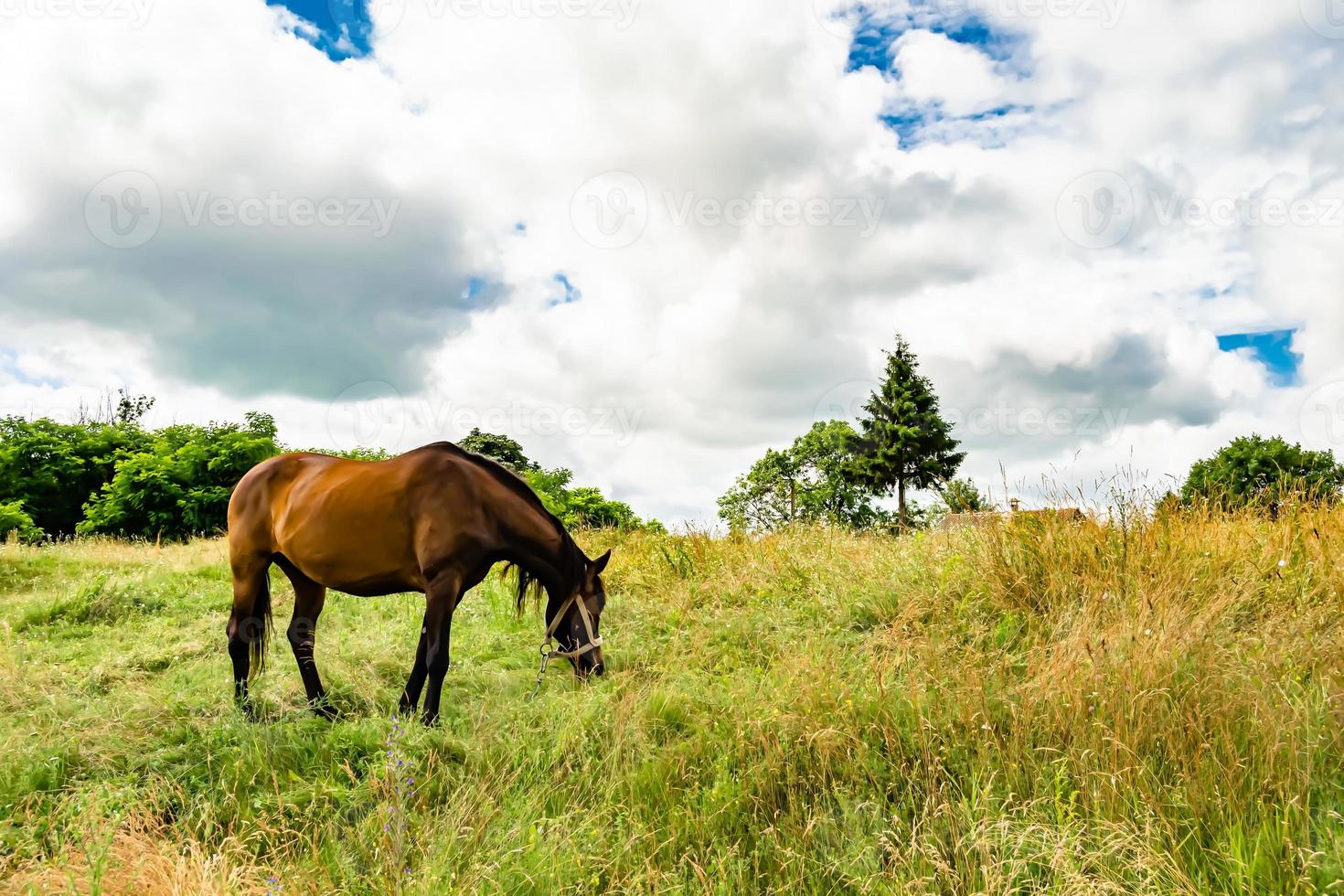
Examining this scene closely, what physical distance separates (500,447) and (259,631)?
3641cm

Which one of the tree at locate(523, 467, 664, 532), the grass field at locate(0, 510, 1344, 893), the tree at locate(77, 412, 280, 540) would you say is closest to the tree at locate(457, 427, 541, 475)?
the tree at locate(523, 467, 664, 532)

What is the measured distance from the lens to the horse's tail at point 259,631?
229 inches

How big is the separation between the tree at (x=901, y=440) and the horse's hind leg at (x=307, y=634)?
4376 cm

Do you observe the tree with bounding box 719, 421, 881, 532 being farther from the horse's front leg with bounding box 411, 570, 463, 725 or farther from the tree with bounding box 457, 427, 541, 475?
the horse's front leg with bounding box 411, 570, 463, 725

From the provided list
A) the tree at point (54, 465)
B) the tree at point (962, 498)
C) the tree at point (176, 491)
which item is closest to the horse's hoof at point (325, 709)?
the tree at point (962, 498)

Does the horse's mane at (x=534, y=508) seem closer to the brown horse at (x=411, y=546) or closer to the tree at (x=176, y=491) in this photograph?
the brown horse at (x=411, y=546)

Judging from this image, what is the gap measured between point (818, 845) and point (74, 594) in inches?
407

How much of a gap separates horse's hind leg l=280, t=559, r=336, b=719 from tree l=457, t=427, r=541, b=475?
3449cm

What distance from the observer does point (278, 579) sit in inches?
458

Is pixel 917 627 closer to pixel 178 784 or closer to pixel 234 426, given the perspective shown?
pixel 178 784

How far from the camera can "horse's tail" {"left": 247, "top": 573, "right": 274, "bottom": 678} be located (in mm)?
5828

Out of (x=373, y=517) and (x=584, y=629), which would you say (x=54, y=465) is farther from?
(x=584, y=629)

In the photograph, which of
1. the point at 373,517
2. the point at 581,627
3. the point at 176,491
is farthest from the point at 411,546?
the point at 176,491

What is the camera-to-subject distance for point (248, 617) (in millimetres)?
5844
